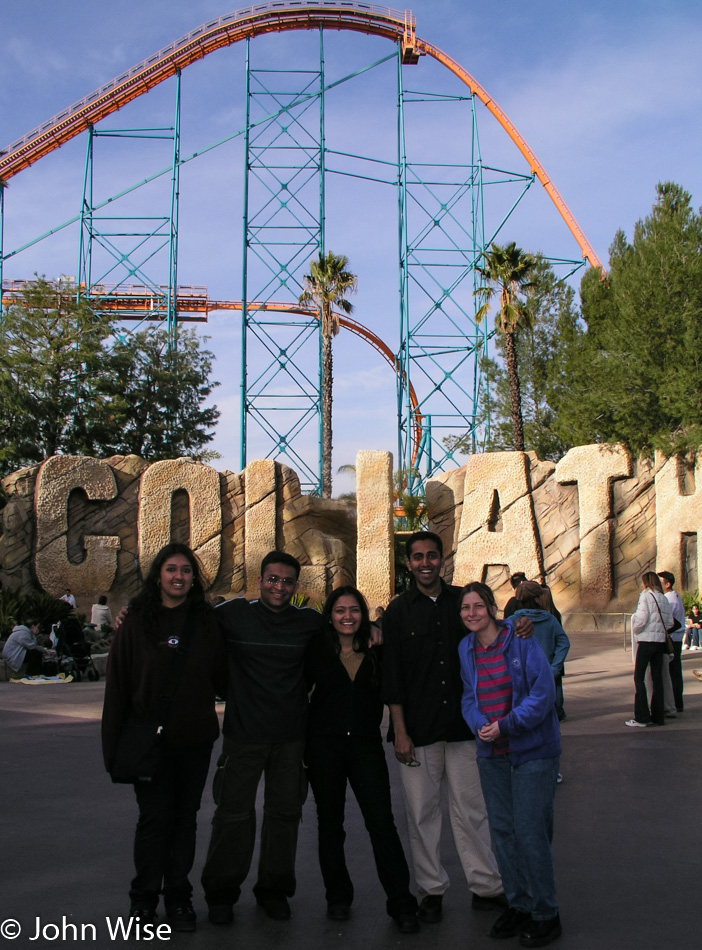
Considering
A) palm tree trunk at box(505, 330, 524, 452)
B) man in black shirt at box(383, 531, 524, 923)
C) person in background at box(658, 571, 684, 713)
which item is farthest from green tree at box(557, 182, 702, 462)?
man in black shirt at box(383, 531, 524, 923)

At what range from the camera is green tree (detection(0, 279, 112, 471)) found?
82.3ft

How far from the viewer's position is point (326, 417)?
25672 mm

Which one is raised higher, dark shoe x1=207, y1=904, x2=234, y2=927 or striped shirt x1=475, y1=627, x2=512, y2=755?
striped shirt x1=475, y1=627, x2=512, y2=755

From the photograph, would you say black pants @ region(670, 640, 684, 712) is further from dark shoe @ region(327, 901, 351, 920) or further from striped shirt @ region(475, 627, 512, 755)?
dark shoe @ region(327, 901, 351, 920)

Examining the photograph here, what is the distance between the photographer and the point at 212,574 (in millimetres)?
18750

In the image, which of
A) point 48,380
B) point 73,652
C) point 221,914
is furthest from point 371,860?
point 48,380

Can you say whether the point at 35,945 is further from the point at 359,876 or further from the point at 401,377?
the point at 401,377

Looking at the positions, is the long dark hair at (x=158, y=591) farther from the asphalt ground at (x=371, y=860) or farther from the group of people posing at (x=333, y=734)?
the asphalt ground at (x=371, y=860)

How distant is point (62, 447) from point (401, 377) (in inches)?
382

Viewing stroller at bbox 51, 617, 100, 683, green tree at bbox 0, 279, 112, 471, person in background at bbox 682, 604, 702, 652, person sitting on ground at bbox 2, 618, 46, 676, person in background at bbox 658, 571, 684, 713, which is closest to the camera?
person in background at bbox 658, 571, 684, 713

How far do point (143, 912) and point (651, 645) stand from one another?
5.61 m

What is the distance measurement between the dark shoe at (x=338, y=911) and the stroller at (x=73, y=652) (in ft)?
31.0

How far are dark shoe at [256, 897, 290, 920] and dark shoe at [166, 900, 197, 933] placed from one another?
28cm

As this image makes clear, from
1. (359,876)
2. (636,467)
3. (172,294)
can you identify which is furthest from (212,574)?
(359,876)
